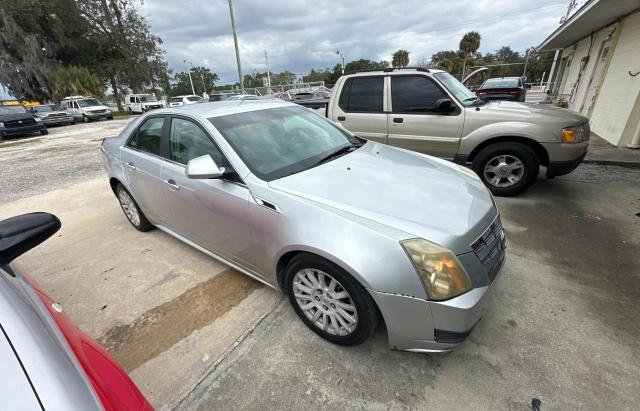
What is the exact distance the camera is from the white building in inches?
262

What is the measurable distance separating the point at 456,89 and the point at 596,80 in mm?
7880

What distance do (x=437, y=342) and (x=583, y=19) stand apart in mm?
11144

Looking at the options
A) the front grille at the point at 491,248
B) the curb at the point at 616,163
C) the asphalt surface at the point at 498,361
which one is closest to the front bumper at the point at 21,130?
the asphalt surface at the point at 498,361

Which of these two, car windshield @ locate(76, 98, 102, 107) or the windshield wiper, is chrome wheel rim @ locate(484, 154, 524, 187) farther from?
car windshield @ locate(76, 98, 102, 107)

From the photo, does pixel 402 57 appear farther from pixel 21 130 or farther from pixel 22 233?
pixel 22 233

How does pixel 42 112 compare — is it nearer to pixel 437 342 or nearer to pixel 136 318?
pixel 136 318

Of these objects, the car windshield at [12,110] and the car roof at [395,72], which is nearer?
the car roof at [395,72]

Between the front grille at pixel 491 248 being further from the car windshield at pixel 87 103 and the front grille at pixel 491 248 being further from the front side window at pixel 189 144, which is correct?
the car windshield at pixel 87 103

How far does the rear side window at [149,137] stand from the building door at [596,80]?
36.8 feet

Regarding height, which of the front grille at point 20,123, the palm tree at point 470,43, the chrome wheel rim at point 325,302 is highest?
the palm tree at point 470,43

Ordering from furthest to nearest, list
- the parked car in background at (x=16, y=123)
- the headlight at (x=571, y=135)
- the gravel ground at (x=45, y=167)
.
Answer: the parked car in background at (x=16, y=123)
the gravel ground at (x=45, y=167)
the headlight at (x=571, y=135)

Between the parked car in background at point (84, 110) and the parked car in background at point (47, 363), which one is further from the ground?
the parked car in background at point (47, 363)

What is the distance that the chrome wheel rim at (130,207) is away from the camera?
12.5 ft

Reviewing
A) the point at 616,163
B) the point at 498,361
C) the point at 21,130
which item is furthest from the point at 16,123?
the point at 616,163
